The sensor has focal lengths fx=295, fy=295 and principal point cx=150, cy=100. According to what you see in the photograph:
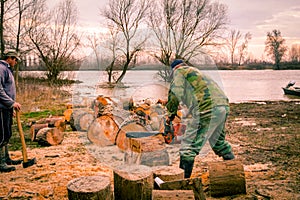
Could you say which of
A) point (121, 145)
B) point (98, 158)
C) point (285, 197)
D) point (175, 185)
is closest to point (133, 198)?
point (175, 185)

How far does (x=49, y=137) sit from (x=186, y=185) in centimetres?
418

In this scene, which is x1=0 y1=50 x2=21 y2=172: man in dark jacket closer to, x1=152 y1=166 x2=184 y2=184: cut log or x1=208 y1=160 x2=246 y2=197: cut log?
x1=152 y1=166 x2=184 y2=184: cut log

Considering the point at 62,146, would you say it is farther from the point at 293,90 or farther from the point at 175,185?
the point at 293,90

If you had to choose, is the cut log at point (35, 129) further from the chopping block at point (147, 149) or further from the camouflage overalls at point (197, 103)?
the camouflage overalls at point (197, 103)

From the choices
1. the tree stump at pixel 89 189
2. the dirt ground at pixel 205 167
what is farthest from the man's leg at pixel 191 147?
the tree stump at pixel 89 189

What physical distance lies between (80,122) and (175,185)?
5.31 meters

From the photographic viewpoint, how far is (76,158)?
546 cm

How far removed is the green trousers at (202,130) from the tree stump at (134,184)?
0.64 m

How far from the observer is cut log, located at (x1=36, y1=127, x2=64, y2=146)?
21.1 feet

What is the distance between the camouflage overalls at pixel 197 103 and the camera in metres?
3.71

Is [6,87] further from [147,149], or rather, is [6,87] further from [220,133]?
[220,133]

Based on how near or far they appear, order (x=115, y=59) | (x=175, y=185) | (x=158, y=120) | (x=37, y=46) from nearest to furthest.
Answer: (x=175, y=185) → (x=158, y=120) → (x=115, y=59) → (x=37, y=46)

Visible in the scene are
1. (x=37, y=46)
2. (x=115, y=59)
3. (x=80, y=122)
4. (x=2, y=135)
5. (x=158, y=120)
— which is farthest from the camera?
(x=37, y=46)

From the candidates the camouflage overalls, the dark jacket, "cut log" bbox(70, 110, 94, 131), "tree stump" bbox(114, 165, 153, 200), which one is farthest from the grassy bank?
the dark jacket
